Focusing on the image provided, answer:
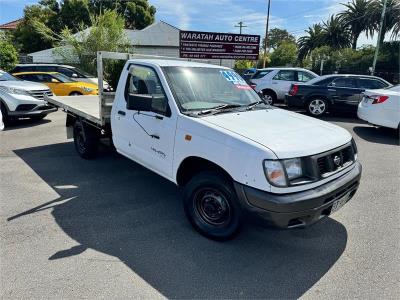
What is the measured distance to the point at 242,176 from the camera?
3.01 m

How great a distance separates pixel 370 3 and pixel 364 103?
42452 mm

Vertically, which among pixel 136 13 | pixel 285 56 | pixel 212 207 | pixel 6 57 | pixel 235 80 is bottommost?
pixel 212 207

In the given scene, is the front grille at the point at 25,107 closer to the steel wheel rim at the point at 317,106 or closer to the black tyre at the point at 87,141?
the black tyre at the point at 87,141

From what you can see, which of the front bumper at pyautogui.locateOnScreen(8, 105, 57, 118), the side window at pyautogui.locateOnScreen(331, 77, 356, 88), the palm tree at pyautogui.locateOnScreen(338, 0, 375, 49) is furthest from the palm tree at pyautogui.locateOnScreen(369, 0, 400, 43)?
the front bumper at pyautogui.locateOnScreen(8, 105, 57, 118)

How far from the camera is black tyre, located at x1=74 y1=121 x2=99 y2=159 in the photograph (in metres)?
5.96

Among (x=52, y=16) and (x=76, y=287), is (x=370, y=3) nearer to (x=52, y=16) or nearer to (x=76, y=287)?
(x=52, y=16)

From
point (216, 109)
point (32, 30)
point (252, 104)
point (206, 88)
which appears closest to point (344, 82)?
point (252, 104)

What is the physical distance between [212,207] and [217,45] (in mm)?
14664

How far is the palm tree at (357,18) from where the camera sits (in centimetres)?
4294

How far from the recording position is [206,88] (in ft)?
13.5

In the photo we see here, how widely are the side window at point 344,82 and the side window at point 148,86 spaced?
8676 mm

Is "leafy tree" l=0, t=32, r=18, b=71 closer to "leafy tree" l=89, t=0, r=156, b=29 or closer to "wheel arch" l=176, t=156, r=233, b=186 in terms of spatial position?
"wheel arch" l=176, t=156, r=233, b=186

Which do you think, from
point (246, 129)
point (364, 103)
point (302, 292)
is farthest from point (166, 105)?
point (364, 103)

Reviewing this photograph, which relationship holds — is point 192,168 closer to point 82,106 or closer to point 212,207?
point 212,207
